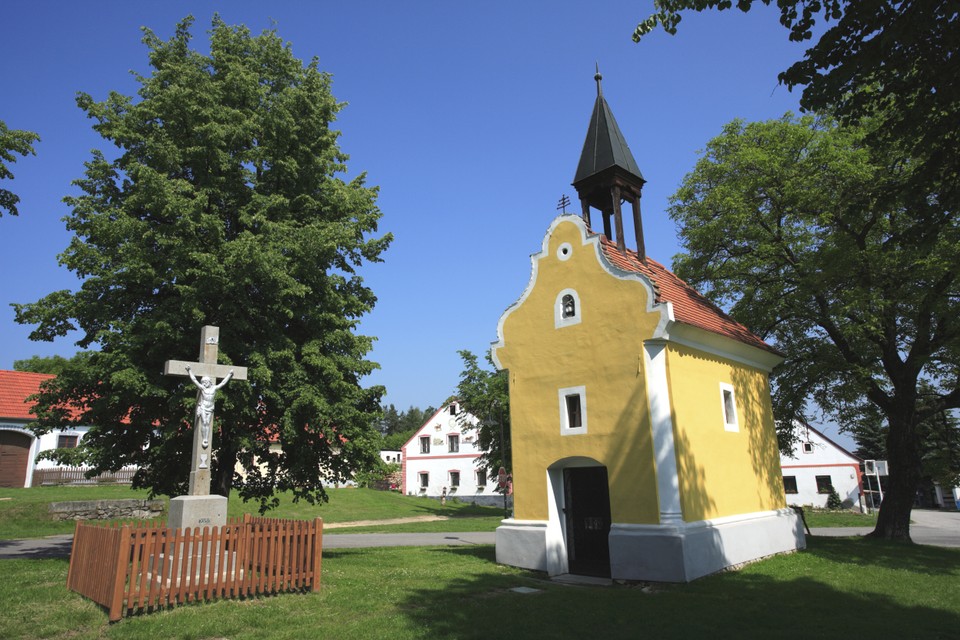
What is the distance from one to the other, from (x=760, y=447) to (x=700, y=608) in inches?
309

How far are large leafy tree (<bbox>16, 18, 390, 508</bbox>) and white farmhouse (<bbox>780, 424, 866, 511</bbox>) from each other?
35799 millimetres

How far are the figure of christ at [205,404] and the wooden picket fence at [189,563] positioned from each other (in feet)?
5.91

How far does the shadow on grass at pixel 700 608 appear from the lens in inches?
318

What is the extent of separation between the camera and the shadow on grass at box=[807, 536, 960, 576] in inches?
545

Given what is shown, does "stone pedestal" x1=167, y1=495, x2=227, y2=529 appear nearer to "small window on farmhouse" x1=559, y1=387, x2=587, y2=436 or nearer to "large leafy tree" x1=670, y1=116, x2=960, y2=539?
"small window on farmhouse" x1=559, y1=387, x2=587, y2=436

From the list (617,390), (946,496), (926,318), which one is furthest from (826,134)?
(946,496)

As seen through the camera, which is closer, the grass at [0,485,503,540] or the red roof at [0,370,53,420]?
the grass at [0,485,503,540]

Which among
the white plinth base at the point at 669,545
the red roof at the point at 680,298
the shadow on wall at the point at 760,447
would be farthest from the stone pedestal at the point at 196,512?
the shadow on wall at the point at 760,447

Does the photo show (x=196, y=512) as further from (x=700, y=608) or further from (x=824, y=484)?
(x=824, y=484)

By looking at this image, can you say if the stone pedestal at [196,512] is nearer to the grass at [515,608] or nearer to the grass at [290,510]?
the grass at [515,608]

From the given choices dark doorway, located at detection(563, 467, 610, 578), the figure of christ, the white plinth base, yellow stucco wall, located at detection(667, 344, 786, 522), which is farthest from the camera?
dark doorway, located at detection(563, 467, 610, 578)

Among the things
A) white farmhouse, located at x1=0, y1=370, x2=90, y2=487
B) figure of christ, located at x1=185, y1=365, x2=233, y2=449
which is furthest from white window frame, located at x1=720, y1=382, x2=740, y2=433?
white farmhouse, located at x1=0, y1=370, x2=90, y2=487

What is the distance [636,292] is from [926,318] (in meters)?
10.3

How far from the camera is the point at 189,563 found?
356 inches
